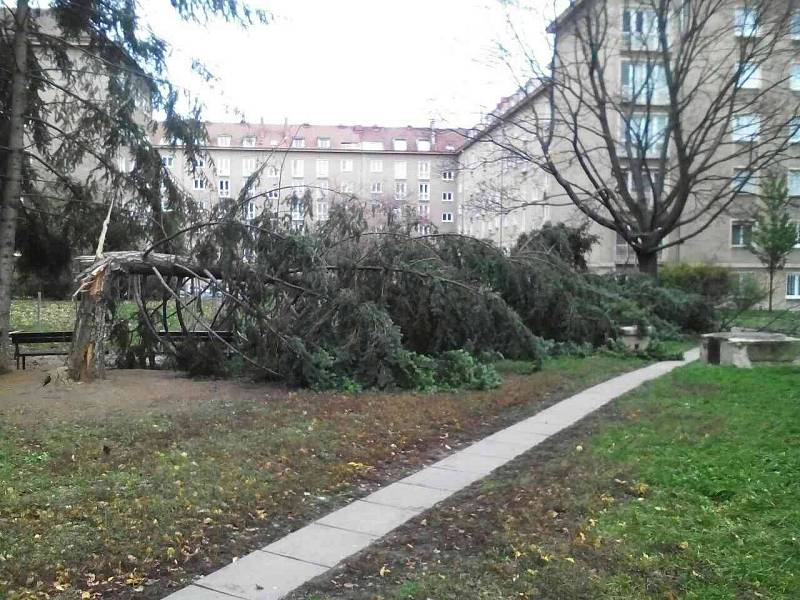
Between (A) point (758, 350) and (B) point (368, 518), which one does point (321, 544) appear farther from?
(A) point (758, 350)

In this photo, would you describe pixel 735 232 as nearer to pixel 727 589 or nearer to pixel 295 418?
pixel 295 418

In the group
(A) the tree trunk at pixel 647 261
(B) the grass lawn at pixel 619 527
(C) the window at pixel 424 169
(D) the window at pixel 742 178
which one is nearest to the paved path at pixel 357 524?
(B) the grass lawn at pixel 619 527

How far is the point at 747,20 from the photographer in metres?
23.9

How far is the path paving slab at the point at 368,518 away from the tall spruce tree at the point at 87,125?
824 cm

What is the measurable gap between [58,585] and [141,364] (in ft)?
29.1

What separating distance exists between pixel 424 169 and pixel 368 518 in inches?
2524

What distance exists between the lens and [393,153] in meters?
66.5

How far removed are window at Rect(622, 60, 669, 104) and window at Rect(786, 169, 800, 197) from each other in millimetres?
10464

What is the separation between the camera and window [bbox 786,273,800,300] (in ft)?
129

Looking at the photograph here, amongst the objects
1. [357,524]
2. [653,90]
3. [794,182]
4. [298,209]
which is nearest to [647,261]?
[653,90]

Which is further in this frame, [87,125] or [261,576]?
[87,125]

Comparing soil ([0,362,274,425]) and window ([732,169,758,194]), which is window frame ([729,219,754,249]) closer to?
window ([732,169,758,194])

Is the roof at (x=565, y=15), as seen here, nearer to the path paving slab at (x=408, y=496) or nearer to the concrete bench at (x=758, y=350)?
the concrete bench at (x=758, y=350)

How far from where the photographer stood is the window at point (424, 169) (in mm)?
67500
